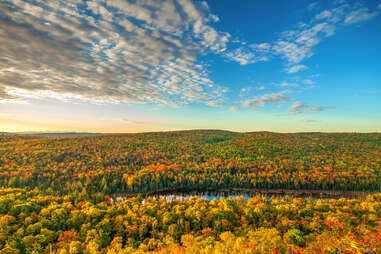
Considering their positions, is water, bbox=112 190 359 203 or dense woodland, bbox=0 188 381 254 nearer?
dense woodland, bbox=0 188 381 254

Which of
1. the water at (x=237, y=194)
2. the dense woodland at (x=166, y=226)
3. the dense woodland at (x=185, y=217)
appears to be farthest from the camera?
the water at (x=237, y=194)

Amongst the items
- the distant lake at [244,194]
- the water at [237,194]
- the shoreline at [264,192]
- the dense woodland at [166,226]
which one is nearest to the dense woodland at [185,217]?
the dense woodland at [166,226]

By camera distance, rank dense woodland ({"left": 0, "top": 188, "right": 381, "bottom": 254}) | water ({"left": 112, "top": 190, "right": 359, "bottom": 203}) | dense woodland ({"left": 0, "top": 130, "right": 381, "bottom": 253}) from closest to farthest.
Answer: dense woodland ({"left": 0, "top": 130, "right": 381, "bottom": 253}) → dense woodland ({"left": 0, "top": 188, "right": 381, "bottom": 254}) → water ({"left": 112, "top": 190, "right": 359, "bottom": 203})

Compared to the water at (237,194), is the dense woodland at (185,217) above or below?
above

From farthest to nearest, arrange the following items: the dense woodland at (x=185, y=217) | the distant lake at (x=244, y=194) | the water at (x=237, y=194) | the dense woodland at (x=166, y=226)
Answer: the water at (x=237, y=194)
the distant lake at (x=244, y=194)
the dense woodland at (x=166, y=226)
the dense woodland at (x=185, y=217)

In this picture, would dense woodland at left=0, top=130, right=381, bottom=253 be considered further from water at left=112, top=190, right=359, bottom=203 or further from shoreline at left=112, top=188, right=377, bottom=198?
water at left=112, top=190, right=359, bottom=203

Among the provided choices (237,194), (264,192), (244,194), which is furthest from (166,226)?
(264,192)

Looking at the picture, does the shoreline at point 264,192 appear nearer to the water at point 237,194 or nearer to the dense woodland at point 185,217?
the water at point 237,194

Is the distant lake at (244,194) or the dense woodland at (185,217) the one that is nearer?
the dense woodland at (185,217)

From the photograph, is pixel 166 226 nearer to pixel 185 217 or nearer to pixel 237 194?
pixel 185 217

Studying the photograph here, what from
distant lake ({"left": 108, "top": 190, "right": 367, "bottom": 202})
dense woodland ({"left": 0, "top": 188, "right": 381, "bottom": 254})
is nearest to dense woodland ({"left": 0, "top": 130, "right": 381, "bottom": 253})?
dense woodland ({"left": 0, "top": 188, "right": 381, "bottom": 254})

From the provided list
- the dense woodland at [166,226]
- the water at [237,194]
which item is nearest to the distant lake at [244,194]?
the water at [237,194]
